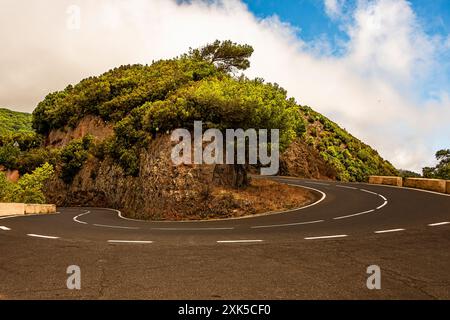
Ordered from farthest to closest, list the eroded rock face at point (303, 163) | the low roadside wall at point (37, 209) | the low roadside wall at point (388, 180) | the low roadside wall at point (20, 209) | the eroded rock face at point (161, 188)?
the eroded rock face at point (303, 163) < the low roadside wall at point (388, 180) < the low roadside wall at point (37, 209) < the eroded rock face at point (161, 188) < the low roadside wall at point (20, 209)

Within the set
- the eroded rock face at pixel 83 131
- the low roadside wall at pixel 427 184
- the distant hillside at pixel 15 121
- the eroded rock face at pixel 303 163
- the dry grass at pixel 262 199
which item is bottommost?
the dry grass at pixel 262 199

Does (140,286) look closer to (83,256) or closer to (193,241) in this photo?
(83,256)

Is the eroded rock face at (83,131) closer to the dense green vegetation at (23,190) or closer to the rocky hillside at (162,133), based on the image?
the rocky hillside at (162,133)

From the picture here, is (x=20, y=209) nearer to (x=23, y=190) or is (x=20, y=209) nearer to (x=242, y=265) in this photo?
(x=23, y=190)

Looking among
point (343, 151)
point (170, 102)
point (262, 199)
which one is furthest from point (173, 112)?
point (343, 151)

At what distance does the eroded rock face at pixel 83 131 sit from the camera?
49938 millimetres

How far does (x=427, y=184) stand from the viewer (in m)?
25.2

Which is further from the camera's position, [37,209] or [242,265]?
[37,209]

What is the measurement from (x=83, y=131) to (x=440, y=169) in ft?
158

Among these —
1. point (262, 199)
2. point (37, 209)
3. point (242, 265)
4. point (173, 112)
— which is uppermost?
point (173, 112)

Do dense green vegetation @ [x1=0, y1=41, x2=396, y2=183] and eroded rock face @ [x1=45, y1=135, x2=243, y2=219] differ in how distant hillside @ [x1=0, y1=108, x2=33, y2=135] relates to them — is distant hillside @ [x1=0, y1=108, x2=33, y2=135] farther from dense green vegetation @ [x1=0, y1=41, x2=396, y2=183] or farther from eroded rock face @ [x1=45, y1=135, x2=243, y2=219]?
eroded rock face @ [x1=45, y1=135, x2=243, y2=219]

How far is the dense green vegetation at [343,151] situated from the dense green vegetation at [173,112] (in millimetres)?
188

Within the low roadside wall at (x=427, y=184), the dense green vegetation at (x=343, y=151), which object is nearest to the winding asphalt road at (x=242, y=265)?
the low roadside wall at (x=427, y=184)
